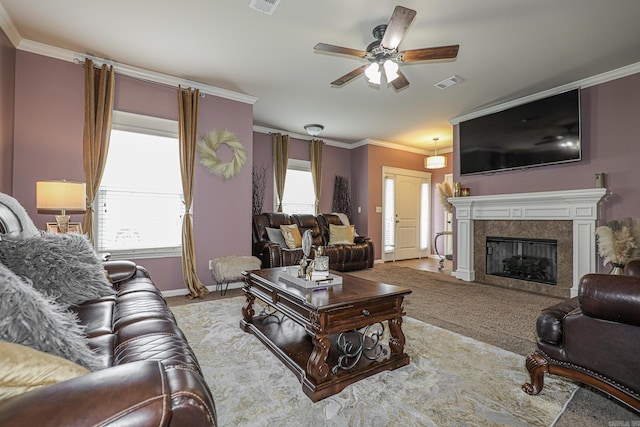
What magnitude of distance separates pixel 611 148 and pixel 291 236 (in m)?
4.28

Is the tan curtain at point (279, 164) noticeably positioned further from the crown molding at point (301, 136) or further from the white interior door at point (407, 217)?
the white interior door at point (407, 217)

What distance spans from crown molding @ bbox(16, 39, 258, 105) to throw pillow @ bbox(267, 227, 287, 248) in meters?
1.98

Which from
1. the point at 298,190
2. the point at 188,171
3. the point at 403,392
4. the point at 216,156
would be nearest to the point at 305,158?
the point at 298,190

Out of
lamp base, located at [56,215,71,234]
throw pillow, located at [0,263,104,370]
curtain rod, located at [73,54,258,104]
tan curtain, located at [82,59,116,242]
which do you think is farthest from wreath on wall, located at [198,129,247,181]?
throw pillow, located at [0,263,104,370]

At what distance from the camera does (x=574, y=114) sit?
3.74 metres

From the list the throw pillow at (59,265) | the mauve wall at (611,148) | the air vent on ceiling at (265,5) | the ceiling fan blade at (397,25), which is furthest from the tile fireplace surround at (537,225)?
the throw pillow at (59,265)

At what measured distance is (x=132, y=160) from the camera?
3.63 meters

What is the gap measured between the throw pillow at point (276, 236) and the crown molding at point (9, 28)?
137 inches

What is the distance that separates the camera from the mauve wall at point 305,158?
5.79m

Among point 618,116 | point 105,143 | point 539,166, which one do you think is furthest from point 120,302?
point 618,116

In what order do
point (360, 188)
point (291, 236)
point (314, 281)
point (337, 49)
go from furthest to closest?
point (360, 188), point (291, 236), point (337, 49), point (314, 281)

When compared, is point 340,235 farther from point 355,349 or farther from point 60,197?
point 60,197

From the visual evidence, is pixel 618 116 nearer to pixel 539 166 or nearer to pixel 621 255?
pixel 539 166

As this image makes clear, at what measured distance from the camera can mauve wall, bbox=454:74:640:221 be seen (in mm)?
3387
